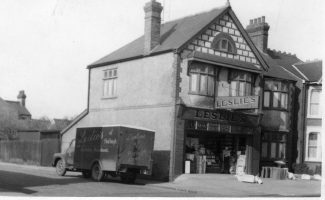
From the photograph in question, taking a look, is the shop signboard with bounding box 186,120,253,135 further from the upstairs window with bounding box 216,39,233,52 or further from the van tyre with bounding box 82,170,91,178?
the van tyre with bounding box 82,170,91,178

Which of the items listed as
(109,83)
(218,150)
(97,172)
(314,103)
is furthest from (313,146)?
(97,172)

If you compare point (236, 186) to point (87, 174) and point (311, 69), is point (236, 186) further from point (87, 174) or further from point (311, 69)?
point (311, 69)

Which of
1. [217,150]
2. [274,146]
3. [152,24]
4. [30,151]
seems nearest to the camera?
[152,24]

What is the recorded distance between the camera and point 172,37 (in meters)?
25.9

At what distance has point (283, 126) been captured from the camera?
29172 millimetres

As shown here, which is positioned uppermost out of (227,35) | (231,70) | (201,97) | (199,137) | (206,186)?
(227,35)

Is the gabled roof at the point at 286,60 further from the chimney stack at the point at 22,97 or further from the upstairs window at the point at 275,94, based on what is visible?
the chimney stack at the point at 22,97

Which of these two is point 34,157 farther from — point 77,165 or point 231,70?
point 231,70

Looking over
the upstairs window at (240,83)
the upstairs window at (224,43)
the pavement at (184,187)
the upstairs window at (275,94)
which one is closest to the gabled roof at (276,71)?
the upstairs window at (275,94)

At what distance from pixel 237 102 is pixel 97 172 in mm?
7524

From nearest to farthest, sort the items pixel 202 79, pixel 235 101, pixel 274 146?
pixel 235 101, pixel 202 79, pixel 274 146

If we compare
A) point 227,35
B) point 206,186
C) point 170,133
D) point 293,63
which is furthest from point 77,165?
point 293,63

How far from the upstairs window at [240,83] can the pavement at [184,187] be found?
4.58 metres

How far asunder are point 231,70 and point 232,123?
2861mm
